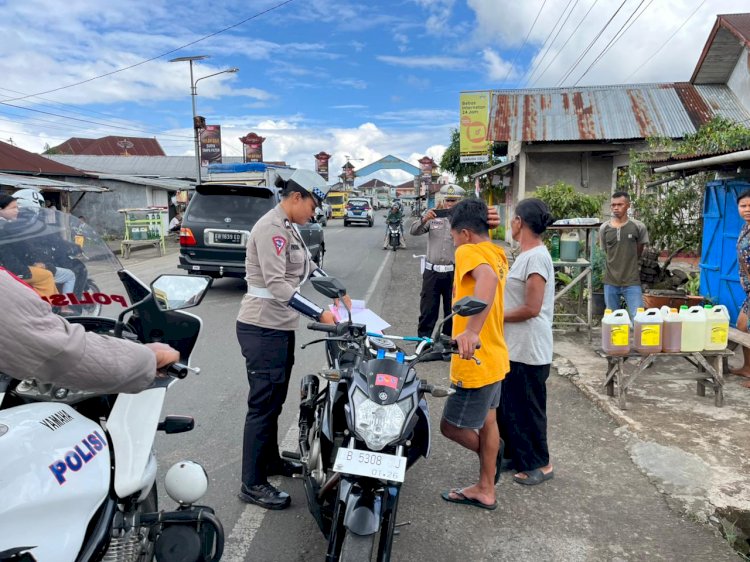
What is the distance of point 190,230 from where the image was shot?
1010 centimetres

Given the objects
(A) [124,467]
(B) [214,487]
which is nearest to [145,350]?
(A) [124,467]

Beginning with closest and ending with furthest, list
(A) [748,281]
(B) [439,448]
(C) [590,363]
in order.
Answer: (B) [439,448] < (A) [748,281] < (C) [590,363]

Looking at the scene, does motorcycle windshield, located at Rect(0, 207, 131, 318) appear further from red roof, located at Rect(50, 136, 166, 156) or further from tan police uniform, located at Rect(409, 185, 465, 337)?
red roof, located at Rect(50, 136, 166, 156)

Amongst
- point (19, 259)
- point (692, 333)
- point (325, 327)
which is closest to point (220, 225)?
point (692, 333)

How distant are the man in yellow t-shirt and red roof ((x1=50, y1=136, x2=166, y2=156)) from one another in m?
62.2

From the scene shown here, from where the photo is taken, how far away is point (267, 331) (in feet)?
11.2

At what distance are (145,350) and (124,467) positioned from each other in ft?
1.33

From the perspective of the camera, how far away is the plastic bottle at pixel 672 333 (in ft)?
16.3

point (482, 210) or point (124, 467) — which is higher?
point (482, 210)

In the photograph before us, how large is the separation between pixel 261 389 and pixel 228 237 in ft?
23.0

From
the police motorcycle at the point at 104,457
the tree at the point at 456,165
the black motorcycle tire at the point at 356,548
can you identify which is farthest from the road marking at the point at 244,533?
the tree at the point at 456,165

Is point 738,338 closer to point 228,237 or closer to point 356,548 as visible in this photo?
point 356,548

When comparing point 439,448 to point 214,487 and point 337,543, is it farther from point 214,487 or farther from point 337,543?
point 337,543

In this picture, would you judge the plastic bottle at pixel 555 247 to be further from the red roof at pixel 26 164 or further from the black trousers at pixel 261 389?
the red roof at pixel 26 164
